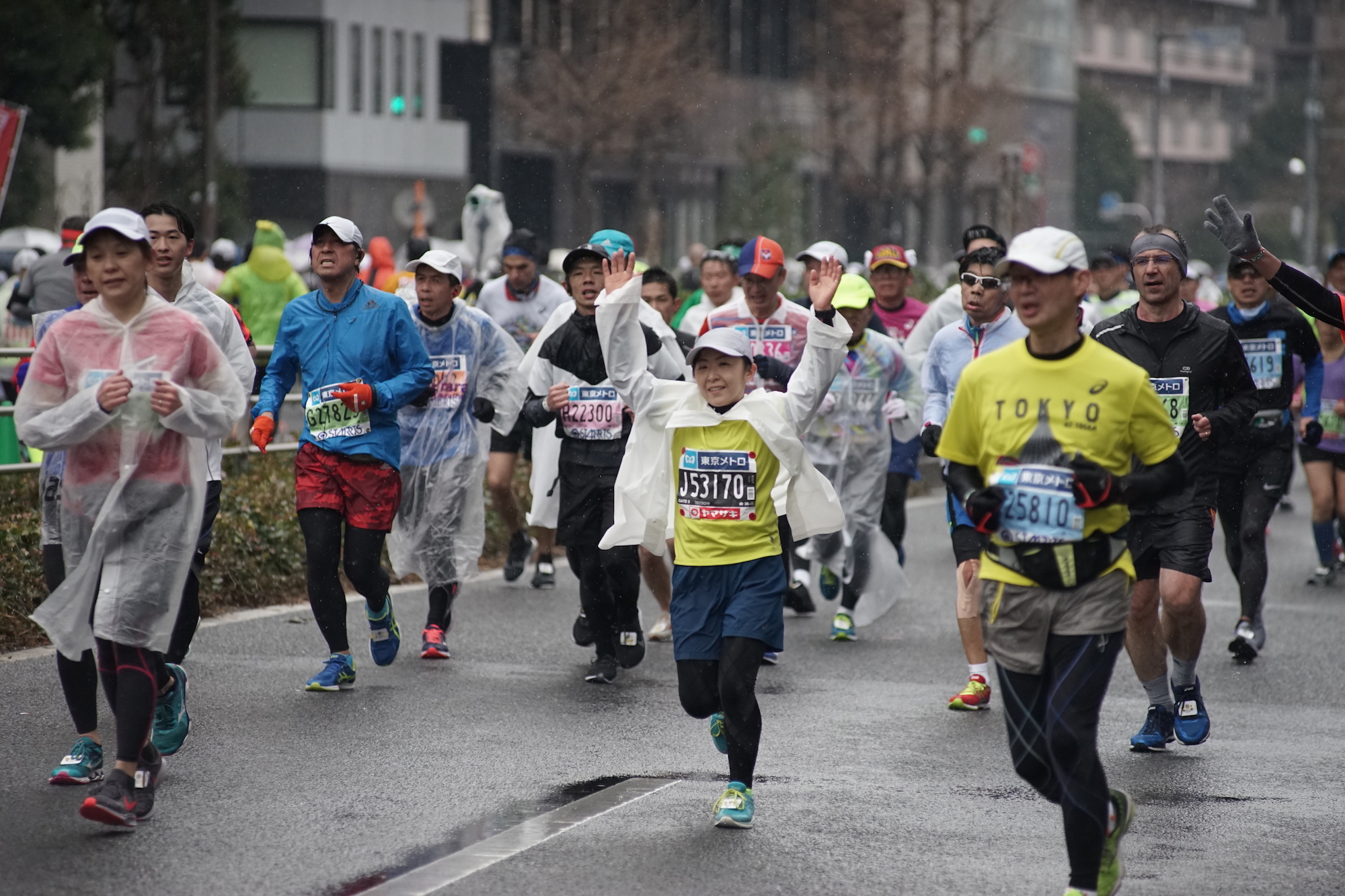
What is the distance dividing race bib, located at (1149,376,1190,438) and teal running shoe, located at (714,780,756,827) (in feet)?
7.53

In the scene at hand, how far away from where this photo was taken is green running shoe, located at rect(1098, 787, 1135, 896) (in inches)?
200

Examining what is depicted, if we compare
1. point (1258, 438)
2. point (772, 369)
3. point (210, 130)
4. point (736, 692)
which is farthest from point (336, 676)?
point (210, 130)

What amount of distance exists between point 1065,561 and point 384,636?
4270 millimetres

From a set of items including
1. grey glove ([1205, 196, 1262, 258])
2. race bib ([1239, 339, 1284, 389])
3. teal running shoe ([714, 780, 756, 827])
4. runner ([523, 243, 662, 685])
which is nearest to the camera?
teal running shoe ([714, 780, 756, 827])

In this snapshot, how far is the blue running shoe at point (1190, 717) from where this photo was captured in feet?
24.5

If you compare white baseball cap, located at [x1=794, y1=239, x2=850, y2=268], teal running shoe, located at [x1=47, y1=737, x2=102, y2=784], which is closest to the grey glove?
white baseball cap, located at [x1=794, y1=239, x2=850, y2=268]

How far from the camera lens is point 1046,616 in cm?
511

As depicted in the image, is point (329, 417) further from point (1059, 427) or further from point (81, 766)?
point (1059, 427)

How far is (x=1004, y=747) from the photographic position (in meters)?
7.43

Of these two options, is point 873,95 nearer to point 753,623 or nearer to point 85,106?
point 85,106

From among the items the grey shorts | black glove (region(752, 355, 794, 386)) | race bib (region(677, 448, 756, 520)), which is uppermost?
black glove (region(752, 355, 794, 386))

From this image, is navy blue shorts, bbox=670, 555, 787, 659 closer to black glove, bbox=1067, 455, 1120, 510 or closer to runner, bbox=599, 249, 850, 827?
runner, bbox=599, 249, 850, 827

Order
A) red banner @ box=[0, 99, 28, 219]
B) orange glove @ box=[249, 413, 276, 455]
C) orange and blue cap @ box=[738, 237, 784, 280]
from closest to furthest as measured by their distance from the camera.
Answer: orange glove @ box=[249, 413, 276, 455] → orange and blue cap @ box=[738, 237, 784, 280] → red banner @ box=[0, 99, 28, 219]

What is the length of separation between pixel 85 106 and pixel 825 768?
25343 mm
